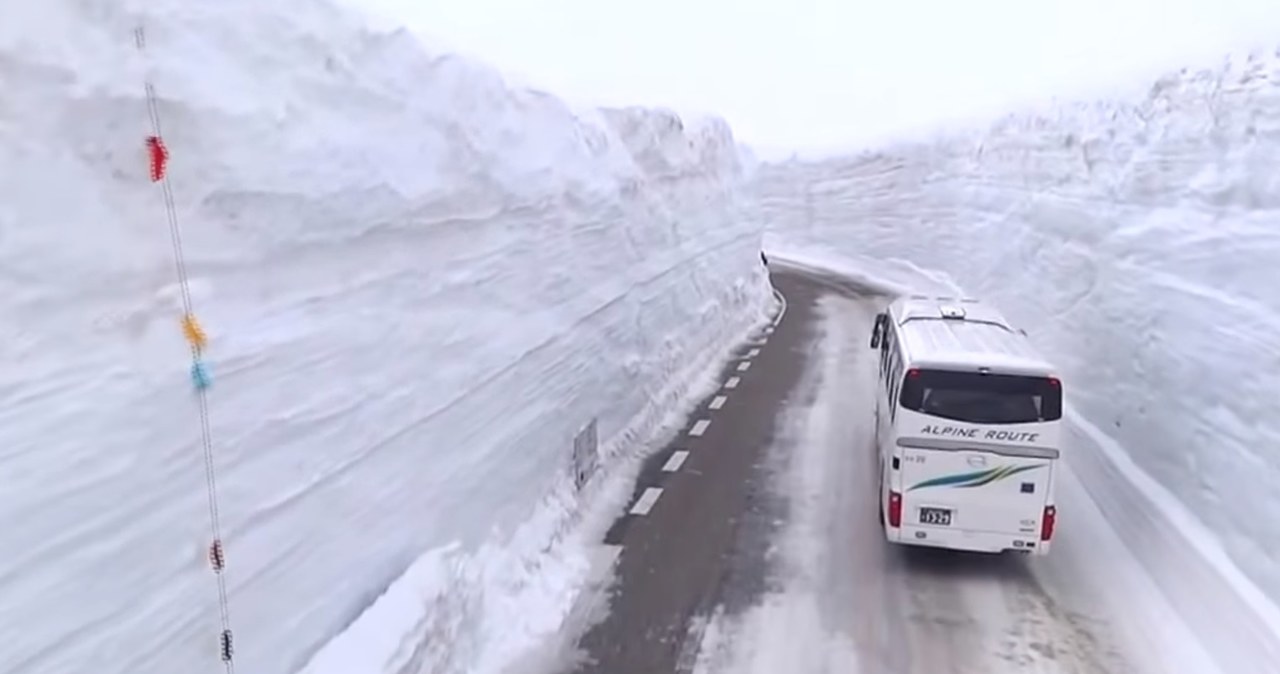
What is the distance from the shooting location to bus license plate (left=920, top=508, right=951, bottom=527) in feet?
30.8

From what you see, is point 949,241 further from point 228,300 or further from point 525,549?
point 228,300

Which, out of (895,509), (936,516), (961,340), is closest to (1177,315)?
(961,340)

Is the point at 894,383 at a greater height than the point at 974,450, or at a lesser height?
greater

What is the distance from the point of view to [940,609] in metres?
8.88

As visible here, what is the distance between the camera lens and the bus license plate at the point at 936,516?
9399 mm

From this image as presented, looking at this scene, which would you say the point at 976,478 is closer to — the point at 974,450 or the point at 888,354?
the point at 974,450

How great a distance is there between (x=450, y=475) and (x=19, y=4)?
4.63 meters

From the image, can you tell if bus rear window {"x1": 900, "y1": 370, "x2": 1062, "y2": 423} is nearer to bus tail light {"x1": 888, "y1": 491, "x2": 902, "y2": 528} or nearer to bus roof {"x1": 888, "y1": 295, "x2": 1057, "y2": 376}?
bus roof {"x1": 888, "y1": 295, "x2": 1057, "y2": 376}

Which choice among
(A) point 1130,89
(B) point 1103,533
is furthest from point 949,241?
(B) point 1103,533

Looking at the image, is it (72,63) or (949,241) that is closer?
(72,63)

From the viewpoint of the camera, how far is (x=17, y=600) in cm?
391

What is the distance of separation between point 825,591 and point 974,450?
1.94 meters

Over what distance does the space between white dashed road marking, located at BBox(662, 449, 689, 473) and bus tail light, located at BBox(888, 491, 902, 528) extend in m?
3.65

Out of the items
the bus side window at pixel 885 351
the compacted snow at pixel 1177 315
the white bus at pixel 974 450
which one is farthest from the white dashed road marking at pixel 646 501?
the compacted snow at pixel 1177 315
